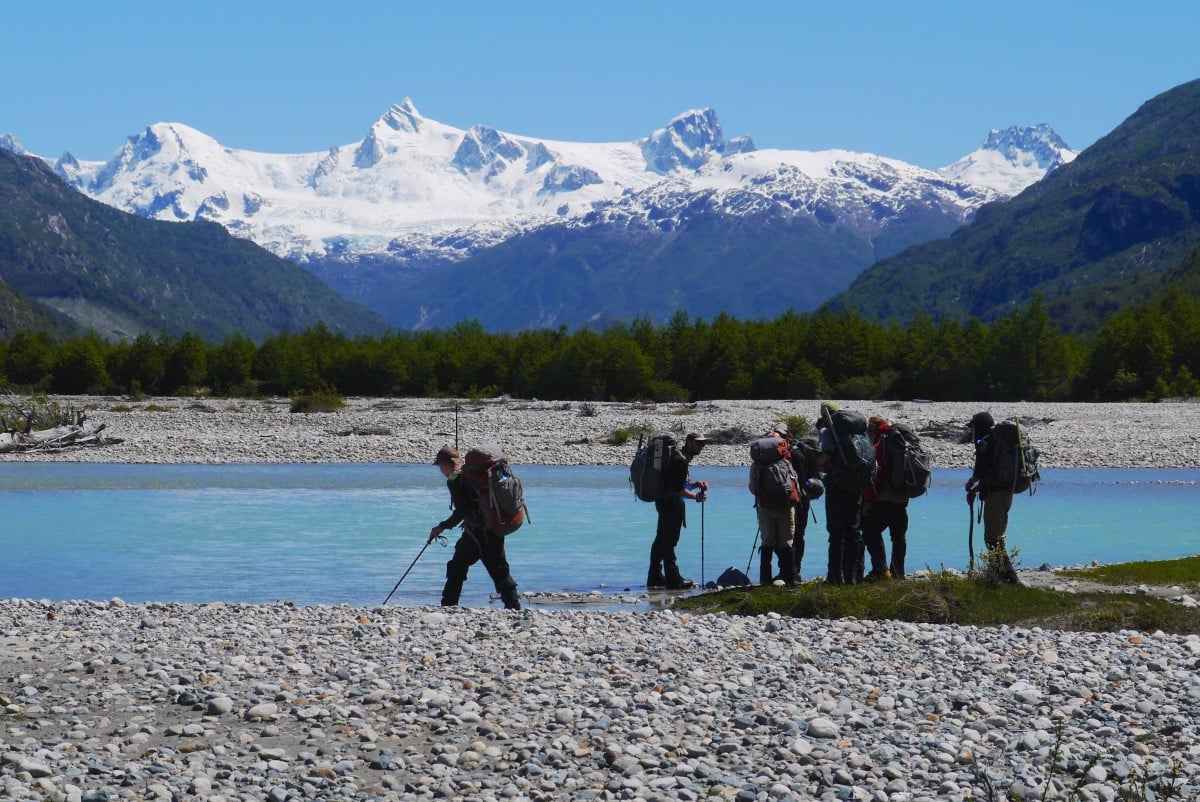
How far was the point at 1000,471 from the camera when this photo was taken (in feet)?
46.6

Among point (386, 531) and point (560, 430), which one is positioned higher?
point (560, 430)

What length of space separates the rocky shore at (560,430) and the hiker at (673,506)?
15.4 metres

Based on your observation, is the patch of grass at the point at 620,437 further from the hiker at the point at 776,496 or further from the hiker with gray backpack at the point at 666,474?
the hiker at the point at 776,496

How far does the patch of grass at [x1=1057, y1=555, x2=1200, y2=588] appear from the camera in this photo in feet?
48.3

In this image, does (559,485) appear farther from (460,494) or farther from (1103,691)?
(1103,691)

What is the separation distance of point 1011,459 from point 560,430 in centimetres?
3653

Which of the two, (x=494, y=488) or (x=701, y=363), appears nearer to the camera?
(x=494, y=488)

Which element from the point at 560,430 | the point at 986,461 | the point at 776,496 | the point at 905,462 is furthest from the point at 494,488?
the point at 560,430

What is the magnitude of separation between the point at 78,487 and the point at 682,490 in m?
21.9

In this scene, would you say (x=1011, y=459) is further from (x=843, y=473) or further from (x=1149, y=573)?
(x=1149, y=573)

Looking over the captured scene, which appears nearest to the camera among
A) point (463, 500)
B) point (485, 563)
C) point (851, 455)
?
point (463, 500)

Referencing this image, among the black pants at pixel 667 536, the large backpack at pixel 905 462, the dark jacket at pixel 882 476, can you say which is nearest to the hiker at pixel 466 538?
the black pants at pixel 667 536

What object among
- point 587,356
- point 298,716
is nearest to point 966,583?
point 298,716

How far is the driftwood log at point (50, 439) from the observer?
41.5 m
